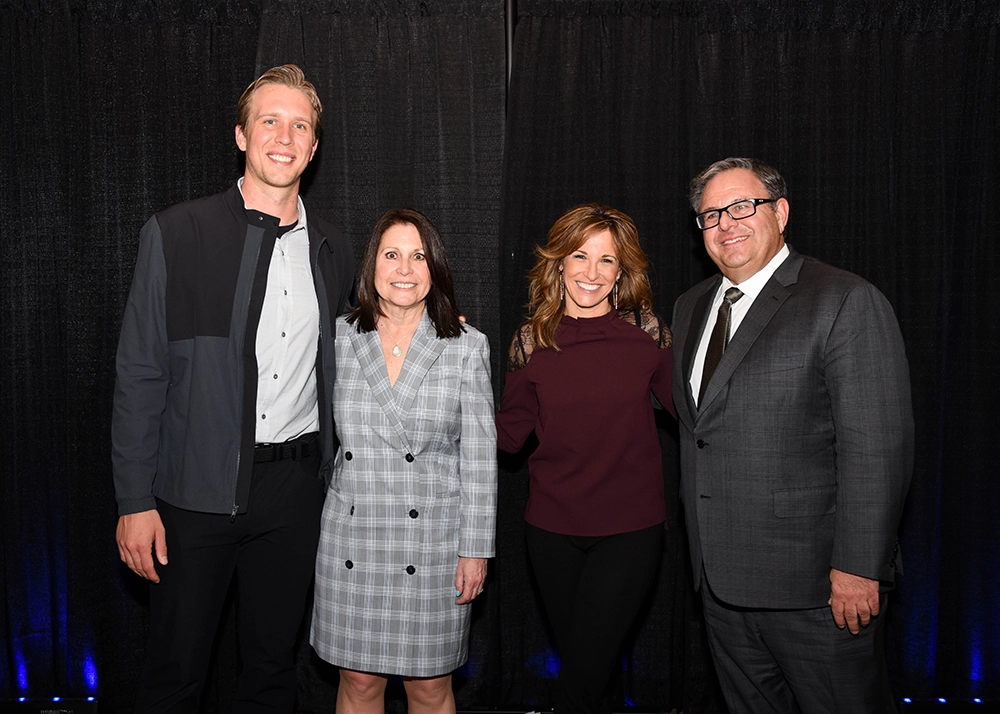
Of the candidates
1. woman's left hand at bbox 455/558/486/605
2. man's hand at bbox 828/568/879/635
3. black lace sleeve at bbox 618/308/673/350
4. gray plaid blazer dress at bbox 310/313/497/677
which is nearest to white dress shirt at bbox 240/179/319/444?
gray plaid blazer dress at bbox 310/313/497/677

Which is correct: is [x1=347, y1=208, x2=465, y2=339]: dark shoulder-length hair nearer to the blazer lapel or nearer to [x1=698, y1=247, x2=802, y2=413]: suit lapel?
the blazer lapel

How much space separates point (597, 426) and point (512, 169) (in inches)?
47.3

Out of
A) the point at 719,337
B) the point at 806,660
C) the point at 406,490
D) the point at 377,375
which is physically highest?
the point at 719,337

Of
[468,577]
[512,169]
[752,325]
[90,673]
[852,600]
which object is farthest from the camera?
[90,673]

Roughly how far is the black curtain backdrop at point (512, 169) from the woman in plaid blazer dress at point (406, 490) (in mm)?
782

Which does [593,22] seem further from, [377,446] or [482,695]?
[482,695]

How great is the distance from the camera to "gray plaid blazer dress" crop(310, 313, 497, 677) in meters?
2.15

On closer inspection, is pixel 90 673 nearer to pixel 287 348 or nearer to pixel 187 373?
pixel 187 373

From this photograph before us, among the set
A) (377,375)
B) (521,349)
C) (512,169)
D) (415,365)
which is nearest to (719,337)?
(521,349)

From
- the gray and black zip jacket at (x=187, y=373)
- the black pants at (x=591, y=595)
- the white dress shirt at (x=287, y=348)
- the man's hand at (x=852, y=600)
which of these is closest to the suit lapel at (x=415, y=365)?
the white dress shirt at (x=287, y=348)

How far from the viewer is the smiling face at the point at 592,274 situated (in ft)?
7.55

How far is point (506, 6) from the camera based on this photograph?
2916 mm

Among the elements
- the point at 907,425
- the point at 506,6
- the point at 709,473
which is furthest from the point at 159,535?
the point at 506,6

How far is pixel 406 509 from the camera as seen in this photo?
7.06 ft
